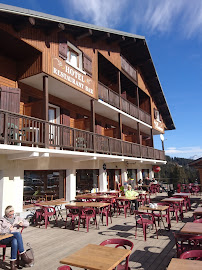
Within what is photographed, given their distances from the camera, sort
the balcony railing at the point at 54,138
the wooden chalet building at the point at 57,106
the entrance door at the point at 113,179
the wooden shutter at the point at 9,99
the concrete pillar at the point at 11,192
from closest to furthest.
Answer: the balcony railing at the point at 54,138 < the concrete pillar at the point at 11,192 < the wooden chalet building at the point at 57,106 < the wooden shutter at the point at 9,99 < the entrance door at the point at 113,179

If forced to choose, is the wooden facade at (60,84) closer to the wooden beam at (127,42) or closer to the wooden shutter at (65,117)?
the wooden shutter at (65,117)

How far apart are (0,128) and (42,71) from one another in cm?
338

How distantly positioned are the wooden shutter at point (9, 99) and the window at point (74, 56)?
383 cm

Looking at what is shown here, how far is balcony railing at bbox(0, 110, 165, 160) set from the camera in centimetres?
757

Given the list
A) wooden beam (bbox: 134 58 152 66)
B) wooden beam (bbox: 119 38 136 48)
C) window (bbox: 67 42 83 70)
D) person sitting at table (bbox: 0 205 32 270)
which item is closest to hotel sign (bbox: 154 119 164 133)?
wooden beam (bbox: 134 58 152 66)

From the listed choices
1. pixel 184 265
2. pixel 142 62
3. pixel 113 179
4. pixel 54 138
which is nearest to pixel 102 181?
pixel 113 179

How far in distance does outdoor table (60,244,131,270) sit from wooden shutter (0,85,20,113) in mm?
7109

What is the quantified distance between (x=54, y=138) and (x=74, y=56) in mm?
5524

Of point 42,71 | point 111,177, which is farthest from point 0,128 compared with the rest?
point 111,177

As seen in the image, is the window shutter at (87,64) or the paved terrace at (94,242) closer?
the paved terrace at (94,242)

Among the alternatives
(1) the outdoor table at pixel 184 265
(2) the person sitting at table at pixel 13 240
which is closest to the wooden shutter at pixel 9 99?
(2) the person sitting at table at pixel 13 240

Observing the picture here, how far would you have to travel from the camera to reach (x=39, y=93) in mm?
11398

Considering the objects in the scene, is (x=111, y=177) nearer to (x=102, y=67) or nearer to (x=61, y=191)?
(x=61, y=191)

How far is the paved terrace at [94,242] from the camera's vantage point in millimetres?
4947
